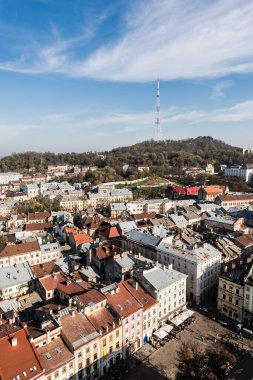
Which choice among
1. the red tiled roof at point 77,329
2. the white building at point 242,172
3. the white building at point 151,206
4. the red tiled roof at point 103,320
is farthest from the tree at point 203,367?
the white building at point 242,172

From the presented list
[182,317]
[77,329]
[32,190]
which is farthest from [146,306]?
[32,190]

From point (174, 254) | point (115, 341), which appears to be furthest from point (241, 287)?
point (115, 341)

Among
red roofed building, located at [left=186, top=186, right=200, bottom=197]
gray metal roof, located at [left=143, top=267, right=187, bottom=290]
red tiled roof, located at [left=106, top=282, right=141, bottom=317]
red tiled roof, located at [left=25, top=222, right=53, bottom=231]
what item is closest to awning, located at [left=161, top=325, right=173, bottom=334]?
gray metal roof, located at [left=143, top=267, right=187, bottom=290]

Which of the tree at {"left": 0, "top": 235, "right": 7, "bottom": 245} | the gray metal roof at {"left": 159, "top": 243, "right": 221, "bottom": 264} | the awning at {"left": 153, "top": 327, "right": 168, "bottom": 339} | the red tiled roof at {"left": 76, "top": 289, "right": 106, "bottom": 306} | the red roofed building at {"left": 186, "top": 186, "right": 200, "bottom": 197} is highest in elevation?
the red roofed building at {"left": 186, "top": 186, "right": 200, "bottom": 197}

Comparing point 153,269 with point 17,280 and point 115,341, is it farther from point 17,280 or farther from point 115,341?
point 17,280

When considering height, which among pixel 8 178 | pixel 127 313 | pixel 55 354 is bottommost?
pixel 55 354

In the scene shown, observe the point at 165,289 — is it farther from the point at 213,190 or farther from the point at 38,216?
the point at 213,190

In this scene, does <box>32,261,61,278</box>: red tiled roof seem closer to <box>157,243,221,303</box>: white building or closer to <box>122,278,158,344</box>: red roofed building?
<box>122,278,158,344</box>: red roofed building

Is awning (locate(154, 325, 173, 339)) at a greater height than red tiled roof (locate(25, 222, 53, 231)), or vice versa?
red tiled roof (locate(25, 222, 53, 231))
